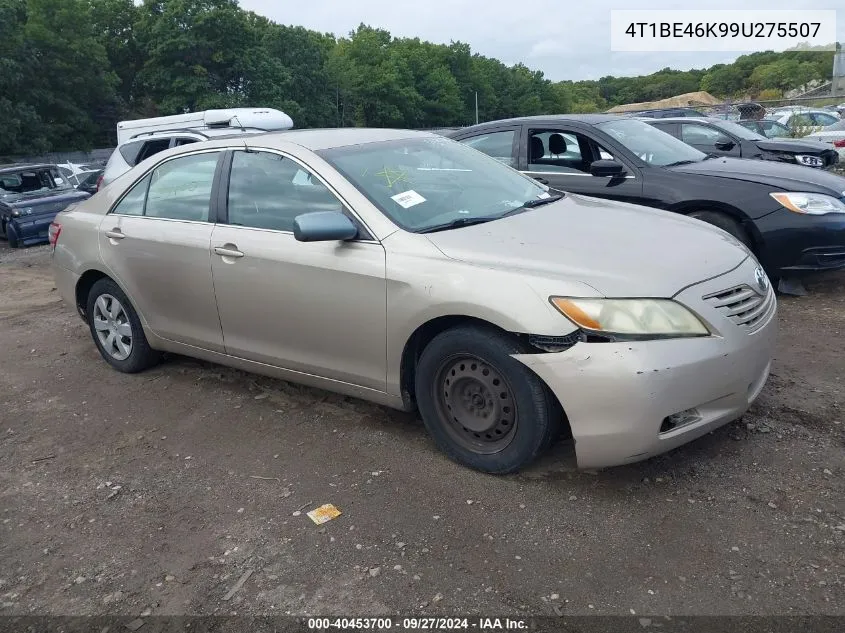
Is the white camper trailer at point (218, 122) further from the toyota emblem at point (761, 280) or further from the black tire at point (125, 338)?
the toyota emblem at point (761, 280)

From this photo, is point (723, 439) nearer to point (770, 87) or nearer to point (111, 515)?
point (111, 515)

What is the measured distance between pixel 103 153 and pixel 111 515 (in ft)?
134

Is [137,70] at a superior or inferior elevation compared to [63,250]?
superior

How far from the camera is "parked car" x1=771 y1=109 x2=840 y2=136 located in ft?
58.9

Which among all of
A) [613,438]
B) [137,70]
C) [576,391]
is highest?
[137,70]

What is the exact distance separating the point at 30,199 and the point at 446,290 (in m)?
12.7

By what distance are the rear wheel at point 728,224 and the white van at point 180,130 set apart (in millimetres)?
4999

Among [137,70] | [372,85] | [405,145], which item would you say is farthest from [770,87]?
[405,145]

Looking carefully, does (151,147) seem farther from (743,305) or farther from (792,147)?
(792,147)

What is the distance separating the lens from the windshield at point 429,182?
12.4 feet

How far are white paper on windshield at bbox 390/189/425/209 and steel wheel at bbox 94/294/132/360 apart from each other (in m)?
2.36

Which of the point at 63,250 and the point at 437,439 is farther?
the point at 63,250

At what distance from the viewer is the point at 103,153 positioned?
39688 millimetres

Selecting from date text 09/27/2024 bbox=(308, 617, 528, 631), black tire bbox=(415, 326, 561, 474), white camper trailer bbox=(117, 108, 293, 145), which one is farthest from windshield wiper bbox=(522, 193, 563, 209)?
white camper trailer bbox=(117, 108, 293, 145)
